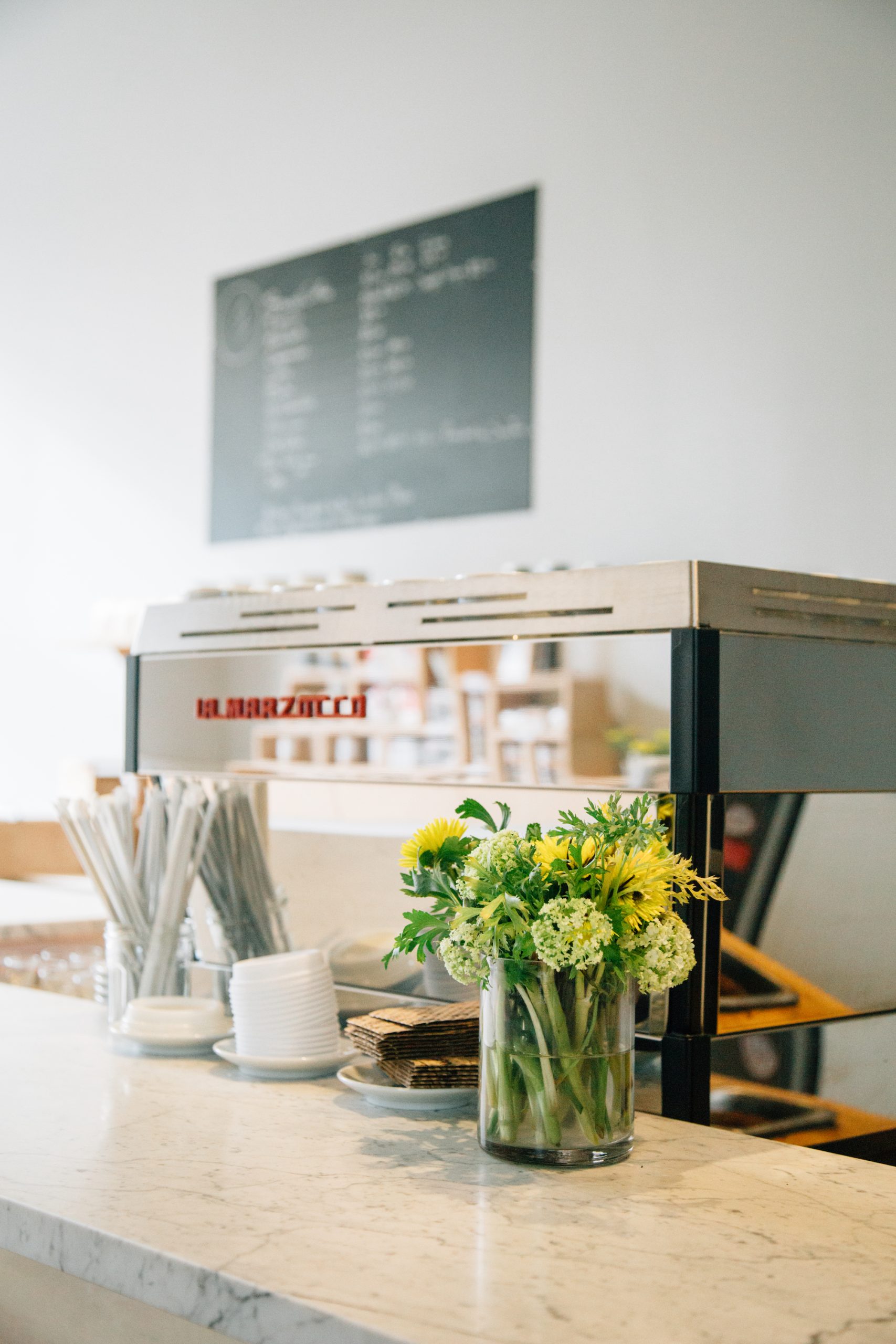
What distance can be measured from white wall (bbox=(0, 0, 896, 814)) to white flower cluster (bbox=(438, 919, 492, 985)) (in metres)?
2.06

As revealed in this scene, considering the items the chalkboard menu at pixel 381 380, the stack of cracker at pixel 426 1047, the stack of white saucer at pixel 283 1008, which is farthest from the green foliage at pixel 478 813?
the chalkboard menu at pixel 381 380

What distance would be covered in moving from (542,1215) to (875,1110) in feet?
1.62

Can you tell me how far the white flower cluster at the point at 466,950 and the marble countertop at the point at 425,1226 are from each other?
0.14 meters

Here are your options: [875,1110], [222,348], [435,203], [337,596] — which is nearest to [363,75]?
[435,203]

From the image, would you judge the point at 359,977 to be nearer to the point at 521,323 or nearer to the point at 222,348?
the point at 521,323

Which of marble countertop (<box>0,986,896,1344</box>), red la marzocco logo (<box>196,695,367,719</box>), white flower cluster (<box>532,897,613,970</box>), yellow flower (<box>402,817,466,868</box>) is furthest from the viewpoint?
red la marzocco logo (<box>196,695,367,719</box>)

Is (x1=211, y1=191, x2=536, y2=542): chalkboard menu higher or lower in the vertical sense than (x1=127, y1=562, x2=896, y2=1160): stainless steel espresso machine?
higher

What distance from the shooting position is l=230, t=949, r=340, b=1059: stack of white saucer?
128 cm

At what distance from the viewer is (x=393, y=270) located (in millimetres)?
3953

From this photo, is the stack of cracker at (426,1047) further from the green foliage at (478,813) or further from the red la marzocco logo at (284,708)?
the red la marzocco logo at (284,708)

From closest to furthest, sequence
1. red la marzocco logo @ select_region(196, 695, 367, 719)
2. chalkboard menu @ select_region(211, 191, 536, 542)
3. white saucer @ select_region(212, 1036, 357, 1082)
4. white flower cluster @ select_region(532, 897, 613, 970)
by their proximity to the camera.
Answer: white flower cluster @ select_region(532, 897, 613, 970) → white saucer @ select_region(212, 1036, 357, 1082) → red la marzocco logo @ select_region(196, 695, 367, 719) → chalkboard menu @ select_region(211, 191, 536, 542)

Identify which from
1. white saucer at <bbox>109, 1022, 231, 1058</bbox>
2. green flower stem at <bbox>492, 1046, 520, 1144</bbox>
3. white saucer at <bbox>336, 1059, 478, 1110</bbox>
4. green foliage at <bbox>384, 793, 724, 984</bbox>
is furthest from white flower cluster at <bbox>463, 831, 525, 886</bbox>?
white saucer at <bbox>109, 1022, 231, 1058</bbox>

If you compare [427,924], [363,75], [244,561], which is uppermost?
[363,75]

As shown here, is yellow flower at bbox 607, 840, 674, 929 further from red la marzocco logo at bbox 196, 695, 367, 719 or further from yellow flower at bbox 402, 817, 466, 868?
red la marzocco logo at bbox 196, 695, 367, 719
